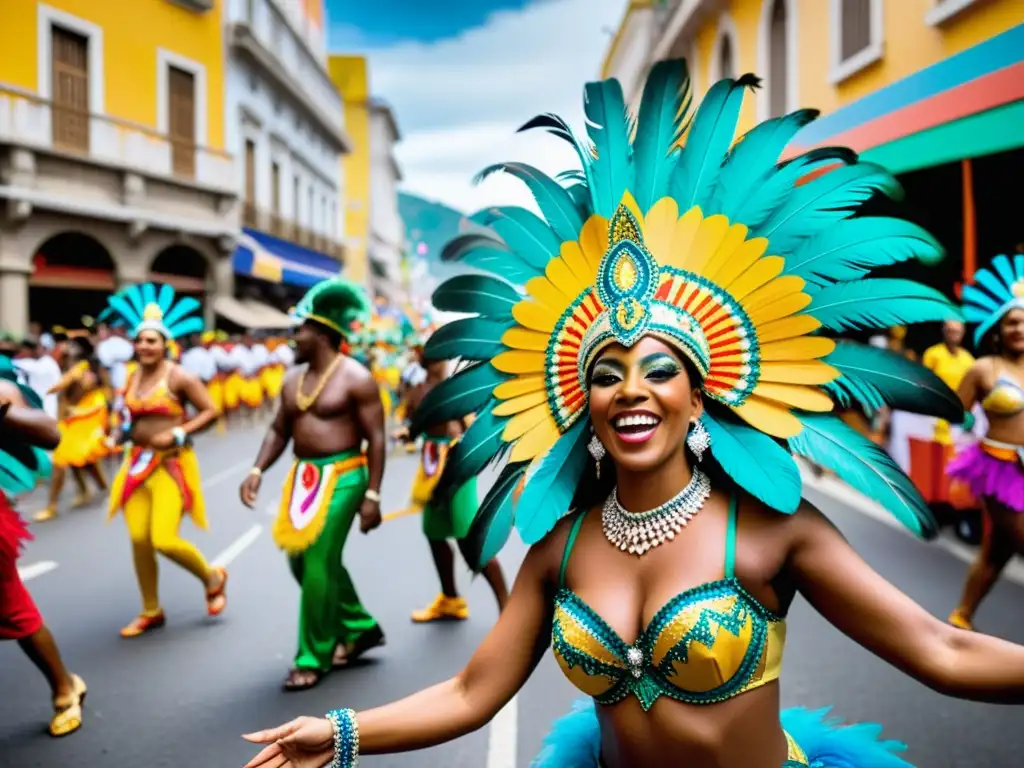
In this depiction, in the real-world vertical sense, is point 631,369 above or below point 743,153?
below

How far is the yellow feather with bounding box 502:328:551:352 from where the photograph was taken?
7.02 ft

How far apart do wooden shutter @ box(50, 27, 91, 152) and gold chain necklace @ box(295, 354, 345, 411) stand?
50.1 feet

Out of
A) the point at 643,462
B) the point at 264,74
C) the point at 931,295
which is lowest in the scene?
the point at 643,462

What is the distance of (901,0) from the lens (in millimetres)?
5824

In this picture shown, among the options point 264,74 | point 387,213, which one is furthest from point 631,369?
point 387,213

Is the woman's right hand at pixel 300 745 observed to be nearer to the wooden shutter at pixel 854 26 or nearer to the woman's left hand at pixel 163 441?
the woman's left hand at pixel 163 441

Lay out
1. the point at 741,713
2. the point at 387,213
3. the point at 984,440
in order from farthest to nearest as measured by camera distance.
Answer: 1. the point at 387,213
2. the point at 984,440
3. the point at 741,713

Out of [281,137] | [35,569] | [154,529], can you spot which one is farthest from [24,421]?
[281,137]

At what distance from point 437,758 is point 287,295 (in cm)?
2926

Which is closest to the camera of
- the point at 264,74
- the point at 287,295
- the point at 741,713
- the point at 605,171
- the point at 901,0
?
the point at 741,713

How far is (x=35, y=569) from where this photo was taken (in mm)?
6770

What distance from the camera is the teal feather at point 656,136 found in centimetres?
202

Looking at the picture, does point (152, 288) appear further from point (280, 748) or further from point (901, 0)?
point (901, 0)

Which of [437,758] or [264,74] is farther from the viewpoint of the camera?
[264,74]
